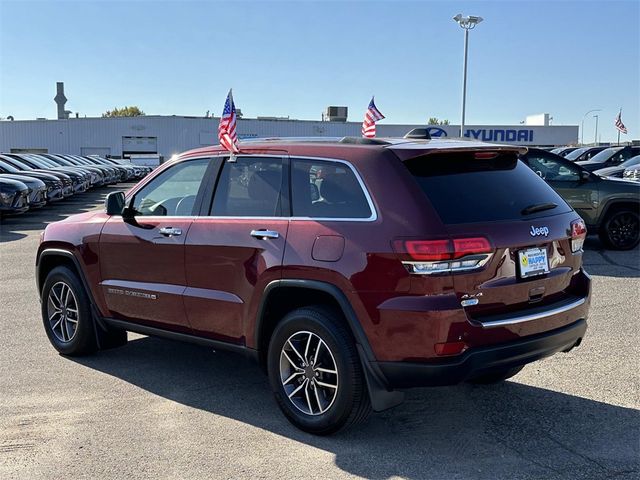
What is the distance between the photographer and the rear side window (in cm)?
397

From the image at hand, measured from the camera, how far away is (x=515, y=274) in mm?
3844

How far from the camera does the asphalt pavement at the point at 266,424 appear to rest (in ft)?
12.3

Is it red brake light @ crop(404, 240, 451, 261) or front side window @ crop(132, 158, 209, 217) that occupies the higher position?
front side window @ crop(132, 158, 209, 217)

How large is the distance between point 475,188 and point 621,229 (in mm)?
8353

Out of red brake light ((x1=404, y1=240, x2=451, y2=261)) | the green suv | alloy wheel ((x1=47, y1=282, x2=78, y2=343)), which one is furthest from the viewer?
the green suv

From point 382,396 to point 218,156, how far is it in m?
2.18

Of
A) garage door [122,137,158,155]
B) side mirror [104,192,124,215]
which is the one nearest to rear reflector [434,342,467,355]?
side mirror [104,192,124,215]

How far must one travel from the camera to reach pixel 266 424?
14.4 ft

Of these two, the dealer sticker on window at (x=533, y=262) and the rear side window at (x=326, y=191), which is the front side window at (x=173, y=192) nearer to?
the rear side window at (x=326, y=191)

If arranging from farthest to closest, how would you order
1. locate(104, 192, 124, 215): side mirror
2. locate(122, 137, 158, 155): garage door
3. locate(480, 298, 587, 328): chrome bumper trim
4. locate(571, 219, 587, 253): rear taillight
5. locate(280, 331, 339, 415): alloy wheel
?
1. locate(122, 137, 158, 155): garage door
2. locate(104, 192, 124, 215): side mirror
3. locate(571, 219, 587, 253): rear taillight
4. locate(280, 331, 339, 415): alloy wheel
5. locate(480, 298, 587, 328): chrome bumper trim

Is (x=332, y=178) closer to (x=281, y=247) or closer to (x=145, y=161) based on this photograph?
(x=281, y=247)

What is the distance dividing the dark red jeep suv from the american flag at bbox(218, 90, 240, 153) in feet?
0.30

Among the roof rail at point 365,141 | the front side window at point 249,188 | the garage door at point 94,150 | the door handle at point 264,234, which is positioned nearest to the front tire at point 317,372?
the door handle at point 264,234

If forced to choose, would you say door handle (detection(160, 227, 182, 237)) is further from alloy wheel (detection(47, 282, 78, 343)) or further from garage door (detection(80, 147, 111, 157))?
garage door (detection(80, 147, 111, 157))
